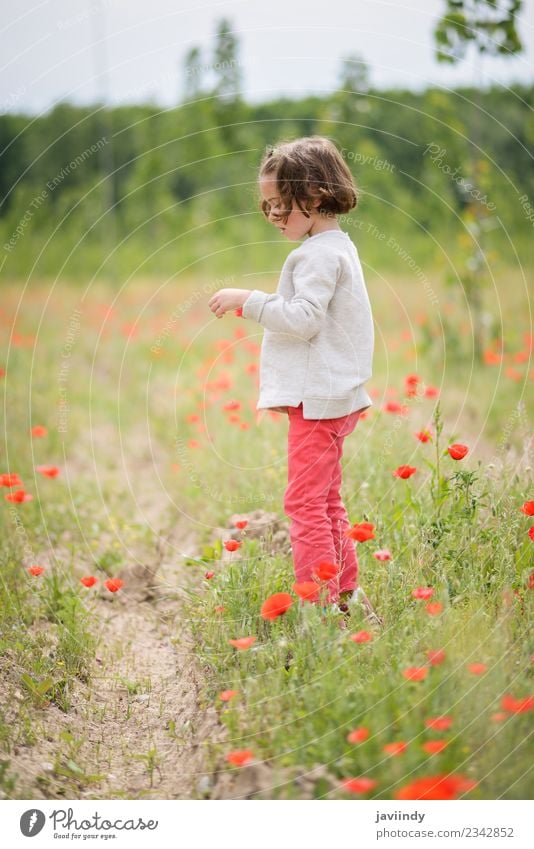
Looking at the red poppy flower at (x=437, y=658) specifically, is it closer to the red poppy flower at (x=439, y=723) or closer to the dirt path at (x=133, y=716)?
the red poppy flower at (x=439, y=723)

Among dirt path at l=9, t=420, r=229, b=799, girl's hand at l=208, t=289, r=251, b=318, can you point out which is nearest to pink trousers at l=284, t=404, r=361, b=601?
girl's hand at l=208, t=289, r=251, b=318

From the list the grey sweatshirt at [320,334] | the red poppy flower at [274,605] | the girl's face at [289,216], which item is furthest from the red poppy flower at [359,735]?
the girl's face at [289,216]

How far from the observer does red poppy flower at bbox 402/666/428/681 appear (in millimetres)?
2092

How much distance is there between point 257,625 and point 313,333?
1.01 meters

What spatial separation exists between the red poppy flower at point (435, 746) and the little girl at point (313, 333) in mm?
694

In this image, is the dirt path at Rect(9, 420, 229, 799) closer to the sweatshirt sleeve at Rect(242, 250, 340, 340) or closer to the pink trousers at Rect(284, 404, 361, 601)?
the pink trousers at Rect(284, 404, 361, 601)

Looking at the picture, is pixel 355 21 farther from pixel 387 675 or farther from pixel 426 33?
pixel 387 675

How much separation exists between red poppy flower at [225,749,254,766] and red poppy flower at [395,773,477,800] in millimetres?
398


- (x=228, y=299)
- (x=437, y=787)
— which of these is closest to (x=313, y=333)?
(x=228, y=299)

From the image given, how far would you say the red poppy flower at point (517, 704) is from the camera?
195 cm

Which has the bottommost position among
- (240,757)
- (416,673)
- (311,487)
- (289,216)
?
(240,757)

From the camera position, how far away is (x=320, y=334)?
98.8 inches

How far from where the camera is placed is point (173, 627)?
3.07 metres

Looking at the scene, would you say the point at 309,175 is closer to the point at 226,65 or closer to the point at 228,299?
the point at 228,299
